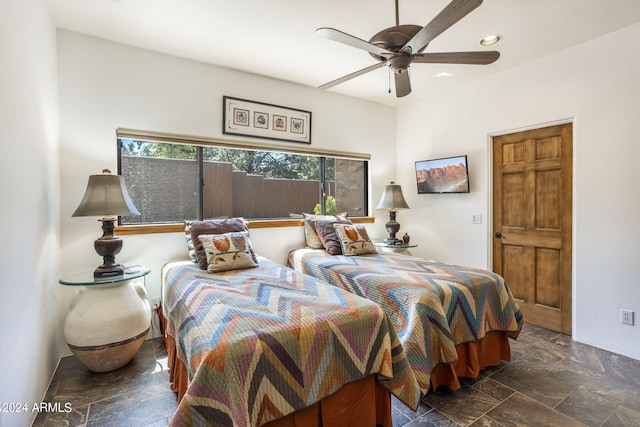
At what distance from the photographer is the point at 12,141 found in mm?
1526

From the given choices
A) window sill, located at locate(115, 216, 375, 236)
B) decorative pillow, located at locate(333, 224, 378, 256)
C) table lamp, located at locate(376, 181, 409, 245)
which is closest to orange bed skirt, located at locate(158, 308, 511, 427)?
window sill, located at locate(115, 216, 375, 236)

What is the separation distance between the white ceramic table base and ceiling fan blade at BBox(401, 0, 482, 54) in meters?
2.64

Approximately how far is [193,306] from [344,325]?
0.84 meters

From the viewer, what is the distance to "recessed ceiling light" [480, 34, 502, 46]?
263cm

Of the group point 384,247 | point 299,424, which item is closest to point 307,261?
point 384,247

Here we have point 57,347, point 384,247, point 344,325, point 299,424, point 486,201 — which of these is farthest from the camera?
point 384,247

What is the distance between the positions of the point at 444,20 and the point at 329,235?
230 cm

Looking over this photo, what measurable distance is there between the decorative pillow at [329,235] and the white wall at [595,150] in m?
1.72

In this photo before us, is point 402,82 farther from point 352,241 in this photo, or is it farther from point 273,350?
point 273,350

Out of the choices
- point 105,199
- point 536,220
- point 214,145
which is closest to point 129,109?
point 214,145

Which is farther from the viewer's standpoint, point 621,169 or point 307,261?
point 307,261

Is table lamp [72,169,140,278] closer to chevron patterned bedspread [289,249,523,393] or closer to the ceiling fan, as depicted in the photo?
chevron patterned bedspread [289,249,523,393]

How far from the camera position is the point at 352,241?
3277 mm

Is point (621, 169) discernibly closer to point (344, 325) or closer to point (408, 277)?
point (408, 277)
